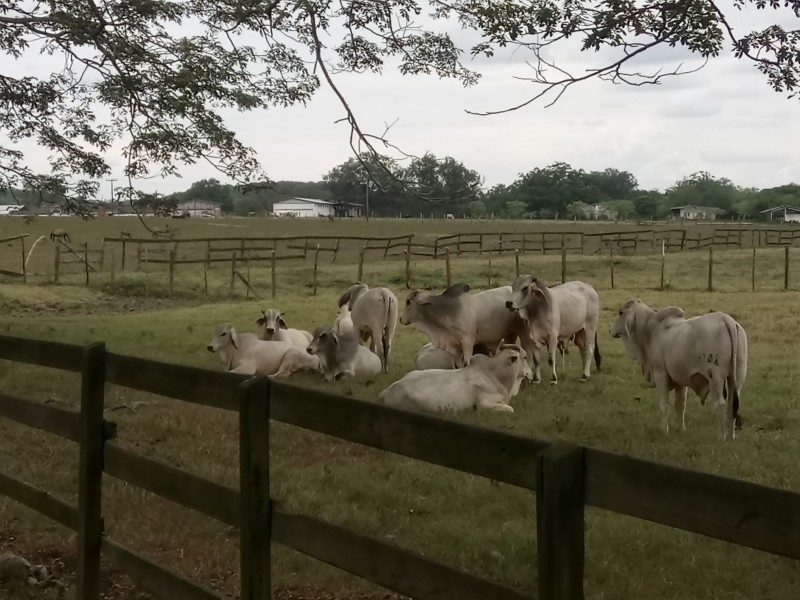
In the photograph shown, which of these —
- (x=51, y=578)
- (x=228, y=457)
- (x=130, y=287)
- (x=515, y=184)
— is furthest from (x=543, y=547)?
(x=515, y=184)

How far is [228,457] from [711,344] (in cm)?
486

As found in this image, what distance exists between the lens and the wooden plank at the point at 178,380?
3980 mm

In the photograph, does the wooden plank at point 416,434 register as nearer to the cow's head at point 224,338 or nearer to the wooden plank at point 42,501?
the wooden plank at point 42,501

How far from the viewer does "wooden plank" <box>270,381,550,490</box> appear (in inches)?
111

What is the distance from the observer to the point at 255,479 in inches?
148

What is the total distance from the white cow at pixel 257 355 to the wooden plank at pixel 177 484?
→ 7821mm

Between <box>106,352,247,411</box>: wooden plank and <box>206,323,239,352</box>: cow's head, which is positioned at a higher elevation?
<box>106,352,247,411</box>: wooden plank

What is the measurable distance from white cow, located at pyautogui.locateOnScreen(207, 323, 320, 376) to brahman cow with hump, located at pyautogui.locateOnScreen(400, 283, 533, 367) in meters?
1.64

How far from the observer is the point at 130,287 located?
29781 millimetres

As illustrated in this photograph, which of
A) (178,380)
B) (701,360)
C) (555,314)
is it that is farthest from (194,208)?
(178,380)

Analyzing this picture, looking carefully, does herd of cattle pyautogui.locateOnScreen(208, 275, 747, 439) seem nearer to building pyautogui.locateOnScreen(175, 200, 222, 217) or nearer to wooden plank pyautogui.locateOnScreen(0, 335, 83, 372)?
building pyautogui.locateOnScreen(175, 200, 222, 217)

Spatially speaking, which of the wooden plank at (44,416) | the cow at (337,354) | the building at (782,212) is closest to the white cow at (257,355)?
the cow at (337,354)

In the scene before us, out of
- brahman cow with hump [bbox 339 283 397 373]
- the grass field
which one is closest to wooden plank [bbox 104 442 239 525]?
the grass field

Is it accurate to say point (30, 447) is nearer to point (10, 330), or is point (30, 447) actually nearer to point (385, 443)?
point (385, 443)
